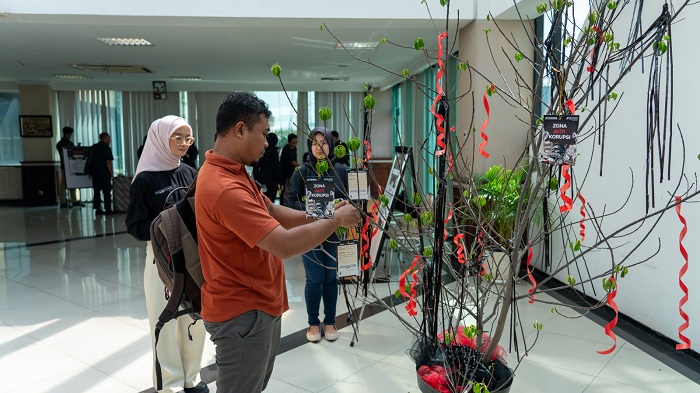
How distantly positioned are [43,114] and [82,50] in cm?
467

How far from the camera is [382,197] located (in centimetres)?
154

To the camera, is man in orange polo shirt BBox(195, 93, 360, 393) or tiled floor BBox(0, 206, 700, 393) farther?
tiled floor BBox(0, 206, 700, 393)

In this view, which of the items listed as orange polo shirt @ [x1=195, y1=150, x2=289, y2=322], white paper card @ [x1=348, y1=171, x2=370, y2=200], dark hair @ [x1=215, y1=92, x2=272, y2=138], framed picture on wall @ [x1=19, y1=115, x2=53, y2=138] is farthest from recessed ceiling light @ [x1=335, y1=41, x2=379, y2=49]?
framed picture on wall @ [x1=19, y1=115, x2=53, y2=138]

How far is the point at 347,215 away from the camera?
1643mm

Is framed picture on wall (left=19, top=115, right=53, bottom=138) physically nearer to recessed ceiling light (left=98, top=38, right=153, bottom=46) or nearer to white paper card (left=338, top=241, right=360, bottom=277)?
recessed ceiling light (left=98, top=38, right=153, bottom=46)

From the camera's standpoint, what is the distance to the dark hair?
1637 mm

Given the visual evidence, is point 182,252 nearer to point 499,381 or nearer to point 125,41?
point 499,381

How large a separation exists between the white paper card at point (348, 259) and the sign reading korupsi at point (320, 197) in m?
1.39

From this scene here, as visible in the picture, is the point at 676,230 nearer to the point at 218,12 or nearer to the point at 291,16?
the point at 291,16

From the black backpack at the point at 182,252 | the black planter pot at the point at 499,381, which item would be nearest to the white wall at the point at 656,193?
the black planter pot at the point at 499,381

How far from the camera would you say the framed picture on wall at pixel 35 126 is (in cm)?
1073

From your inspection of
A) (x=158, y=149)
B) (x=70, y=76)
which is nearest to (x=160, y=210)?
(x=158, y=149)

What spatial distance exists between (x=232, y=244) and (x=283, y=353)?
1837mm

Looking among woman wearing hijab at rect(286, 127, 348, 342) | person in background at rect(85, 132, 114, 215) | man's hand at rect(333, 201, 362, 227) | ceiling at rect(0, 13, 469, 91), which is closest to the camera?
man's hand at rect(333, 201, 362, 227)
